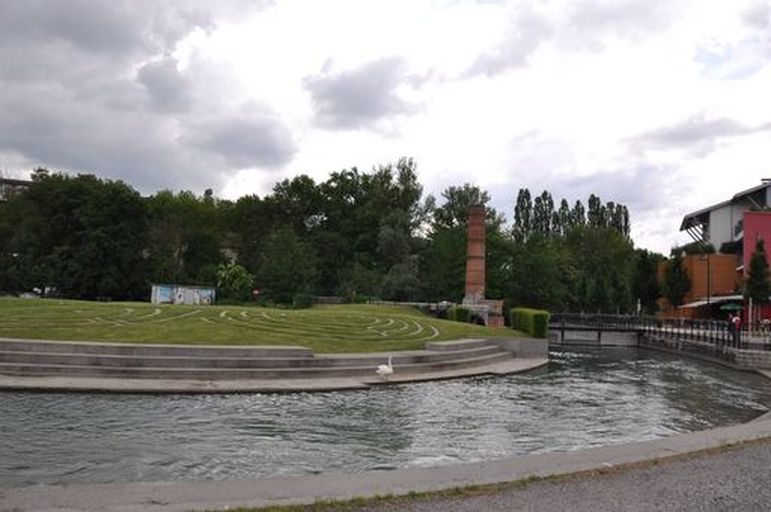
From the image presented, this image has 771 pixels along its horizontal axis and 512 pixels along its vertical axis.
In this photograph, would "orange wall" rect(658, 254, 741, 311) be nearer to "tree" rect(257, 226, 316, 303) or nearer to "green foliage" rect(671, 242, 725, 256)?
"green foliage" rect(671, 242, 725, 256)

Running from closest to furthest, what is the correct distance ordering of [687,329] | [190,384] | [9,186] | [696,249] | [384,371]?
[190,384], [384,371], [687,329], [696,249], [9,186]

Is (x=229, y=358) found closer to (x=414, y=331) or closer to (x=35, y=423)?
(x=35, y=423)

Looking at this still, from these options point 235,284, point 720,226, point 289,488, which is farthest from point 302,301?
point 720,226

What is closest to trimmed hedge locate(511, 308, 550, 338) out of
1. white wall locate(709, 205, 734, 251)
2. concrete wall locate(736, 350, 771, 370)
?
concrete wall locate(736, 350, 771, 370)

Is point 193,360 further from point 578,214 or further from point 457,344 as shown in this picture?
point 578,214

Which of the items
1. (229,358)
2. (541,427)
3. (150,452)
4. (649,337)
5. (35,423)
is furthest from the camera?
(649,337)

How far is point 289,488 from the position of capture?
7480mm

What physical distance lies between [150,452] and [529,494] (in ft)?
20.2

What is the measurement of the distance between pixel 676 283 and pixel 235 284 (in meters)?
41.9

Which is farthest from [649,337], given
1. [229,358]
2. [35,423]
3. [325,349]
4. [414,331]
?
[35,423]

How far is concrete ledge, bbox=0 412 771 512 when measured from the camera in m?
6.79

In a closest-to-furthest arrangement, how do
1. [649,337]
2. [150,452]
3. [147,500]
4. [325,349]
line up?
[147,500] < [150,452] < [325,349] < [649,337]

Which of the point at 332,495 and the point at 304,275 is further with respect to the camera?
the point at 304,275

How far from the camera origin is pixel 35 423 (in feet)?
41.4
